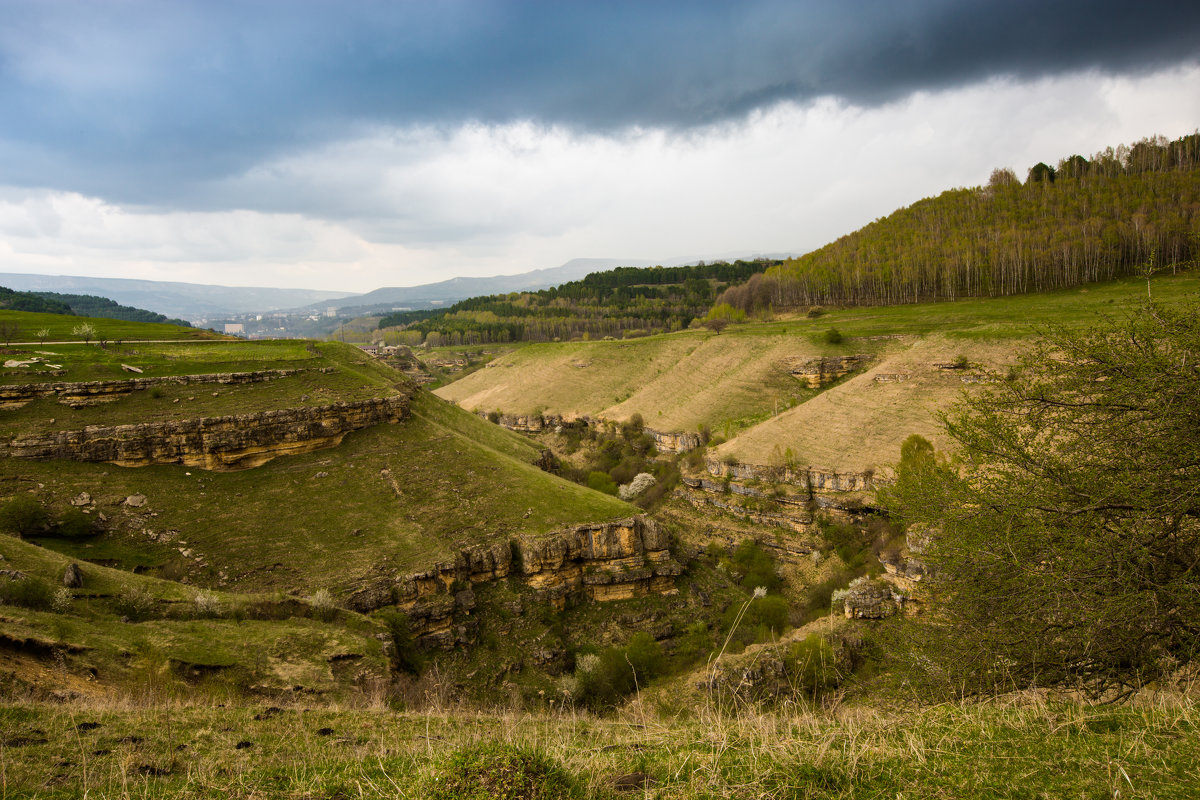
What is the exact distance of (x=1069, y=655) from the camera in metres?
9.40

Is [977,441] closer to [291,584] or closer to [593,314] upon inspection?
[291,584]

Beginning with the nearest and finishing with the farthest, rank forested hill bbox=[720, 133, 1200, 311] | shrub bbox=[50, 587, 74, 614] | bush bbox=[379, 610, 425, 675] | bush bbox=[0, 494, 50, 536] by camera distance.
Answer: shrub bbox=[50, 587, 74, 614]
bush bbox=[0, 494, 50, 536]
bush bbox=[379, 610, 425, 675]
forested hill bbox=[720, 133, 1200, 311]

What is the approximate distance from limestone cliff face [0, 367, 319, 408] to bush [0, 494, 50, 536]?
28.8 ft

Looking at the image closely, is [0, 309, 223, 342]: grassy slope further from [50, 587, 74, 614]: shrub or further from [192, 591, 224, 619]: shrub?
[50, 587, 74, 614]: shrub

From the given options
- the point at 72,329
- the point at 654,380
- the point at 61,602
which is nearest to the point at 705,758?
the point at 61,602

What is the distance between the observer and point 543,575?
3147 centimetres

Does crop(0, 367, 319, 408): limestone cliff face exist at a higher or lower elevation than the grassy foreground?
higher

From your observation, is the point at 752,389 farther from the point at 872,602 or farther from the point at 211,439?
the point at 211,439

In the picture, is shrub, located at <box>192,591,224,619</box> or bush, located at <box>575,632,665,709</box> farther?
bush, located at <box>575,632,665,709</box>

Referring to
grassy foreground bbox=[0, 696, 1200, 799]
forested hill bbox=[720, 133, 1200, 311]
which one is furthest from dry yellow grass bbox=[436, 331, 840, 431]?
grassy foreground bbox=[0, 696, 1200, 799]

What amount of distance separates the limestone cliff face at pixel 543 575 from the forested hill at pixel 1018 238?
71.7m

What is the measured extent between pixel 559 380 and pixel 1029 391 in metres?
82.1

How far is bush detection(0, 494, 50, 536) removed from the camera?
23922mm

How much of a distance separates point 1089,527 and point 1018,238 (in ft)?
314
